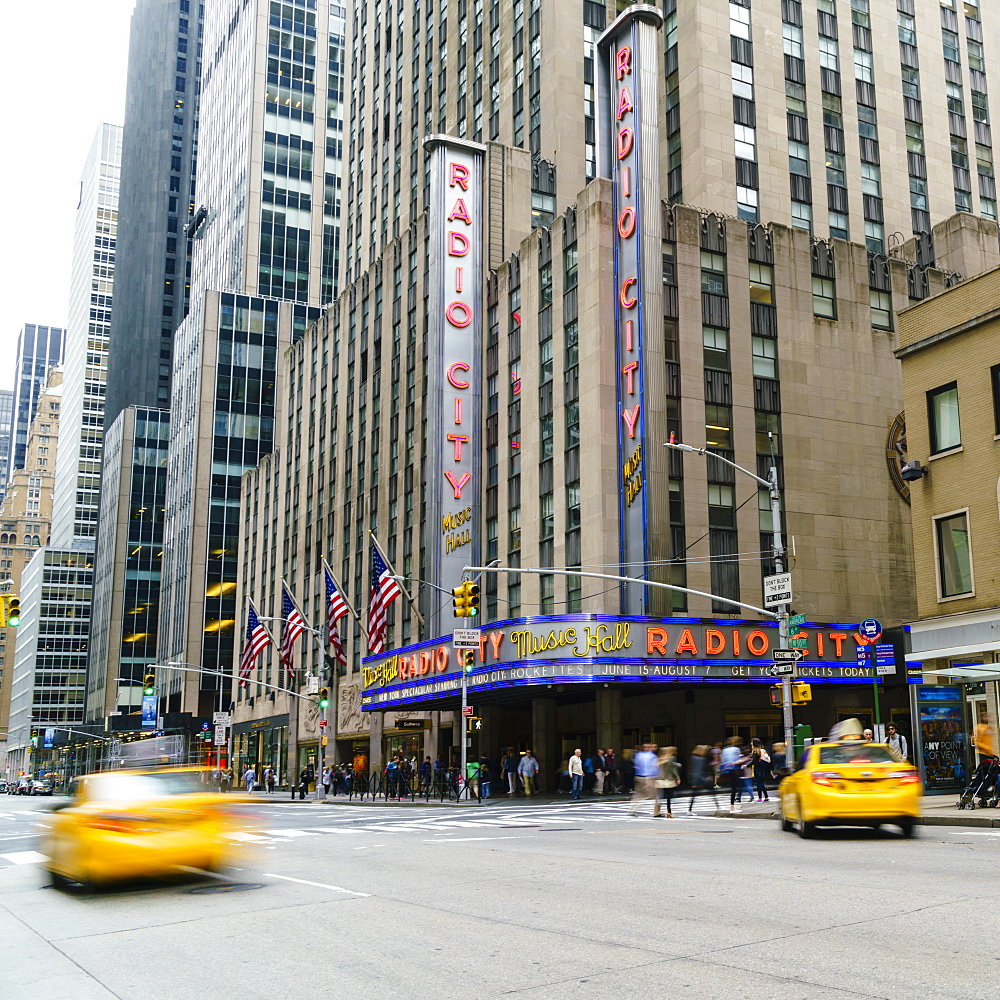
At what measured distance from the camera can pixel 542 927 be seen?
10.2 meters

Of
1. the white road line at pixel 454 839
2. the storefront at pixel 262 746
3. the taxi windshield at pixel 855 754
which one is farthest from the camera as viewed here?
the storefront at pixel 262 746

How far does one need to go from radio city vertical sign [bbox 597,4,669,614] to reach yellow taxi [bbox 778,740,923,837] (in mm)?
26603

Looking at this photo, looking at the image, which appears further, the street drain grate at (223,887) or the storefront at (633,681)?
the storefront at (633,681)

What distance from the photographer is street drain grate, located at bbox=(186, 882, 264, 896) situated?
13.4m

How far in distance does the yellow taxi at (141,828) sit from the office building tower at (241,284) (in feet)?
305

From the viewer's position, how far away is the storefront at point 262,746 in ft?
269

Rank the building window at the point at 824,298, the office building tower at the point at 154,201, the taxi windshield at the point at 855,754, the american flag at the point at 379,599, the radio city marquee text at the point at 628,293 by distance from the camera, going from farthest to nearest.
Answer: the office building tower at the point at 154,201 → the building window at the point at 824,298 → the american flag at the point at 379,599 → the radio city marquee text at the point at 628,293 → the taxi windshield at the point at 855,754

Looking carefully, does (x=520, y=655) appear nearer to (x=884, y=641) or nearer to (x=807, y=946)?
(x=884, y=641)

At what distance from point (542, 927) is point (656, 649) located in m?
34.3

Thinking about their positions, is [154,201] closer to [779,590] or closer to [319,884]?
[779,590]

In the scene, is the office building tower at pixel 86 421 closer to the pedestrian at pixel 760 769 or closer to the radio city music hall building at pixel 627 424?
the radio city music hall building at pixel 627 424

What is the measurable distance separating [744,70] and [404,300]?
2341cm

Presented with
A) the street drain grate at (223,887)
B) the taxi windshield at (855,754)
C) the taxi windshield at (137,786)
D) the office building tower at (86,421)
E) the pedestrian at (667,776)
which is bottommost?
the street drain grate at (223,887)

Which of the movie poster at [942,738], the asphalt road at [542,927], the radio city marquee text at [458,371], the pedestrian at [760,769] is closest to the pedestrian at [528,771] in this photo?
the pedestrian at [760,769]
